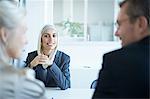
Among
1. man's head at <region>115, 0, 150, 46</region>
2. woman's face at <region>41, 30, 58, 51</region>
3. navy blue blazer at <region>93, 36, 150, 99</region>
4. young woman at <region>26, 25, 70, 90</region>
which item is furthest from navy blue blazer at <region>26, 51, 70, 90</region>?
navy blue blazer at <region>93, 36, 150, 99</region>

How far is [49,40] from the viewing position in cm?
308

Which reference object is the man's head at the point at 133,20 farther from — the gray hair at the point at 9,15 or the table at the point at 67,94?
the table at the point at 67,94

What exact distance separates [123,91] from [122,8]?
35cm

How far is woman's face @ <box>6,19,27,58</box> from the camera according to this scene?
105 cm

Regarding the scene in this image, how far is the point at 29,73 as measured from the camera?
106 cm

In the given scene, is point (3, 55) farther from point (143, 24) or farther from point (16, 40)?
point (143, 24)

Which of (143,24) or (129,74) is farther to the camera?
(143,24)

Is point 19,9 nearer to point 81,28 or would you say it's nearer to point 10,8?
point 10,8

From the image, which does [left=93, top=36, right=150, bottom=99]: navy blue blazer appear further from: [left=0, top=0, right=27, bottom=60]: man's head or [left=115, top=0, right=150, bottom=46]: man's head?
[left=0, top=0, right=27, bottom=60]: man's head

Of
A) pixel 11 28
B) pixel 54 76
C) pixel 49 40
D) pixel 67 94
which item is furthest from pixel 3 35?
pixel 49 40

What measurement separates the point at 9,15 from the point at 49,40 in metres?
2.06

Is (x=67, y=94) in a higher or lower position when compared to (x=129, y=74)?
lower

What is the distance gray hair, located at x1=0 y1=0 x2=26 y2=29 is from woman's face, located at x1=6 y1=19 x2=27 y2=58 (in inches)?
0.9

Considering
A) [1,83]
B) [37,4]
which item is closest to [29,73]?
[1,83]
